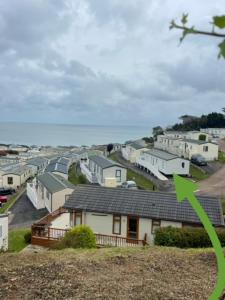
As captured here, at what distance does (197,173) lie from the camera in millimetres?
46906

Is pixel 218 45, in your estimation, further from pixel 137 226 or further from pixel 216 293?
pixel 137 226

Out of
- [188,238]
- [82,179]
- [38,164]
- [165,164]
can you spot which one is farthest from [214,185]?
[38,164]

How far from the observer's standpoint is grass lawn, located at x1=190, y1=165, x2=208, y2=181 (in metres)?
44.3

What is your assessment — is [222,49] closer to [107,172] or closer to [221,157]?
[107,172]

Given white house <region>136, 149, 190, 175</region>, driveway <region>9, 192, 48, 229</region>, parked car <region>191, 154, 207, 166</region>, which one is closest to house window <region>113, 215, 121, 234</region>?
driveway <region>9, 192, 48, 229</region>

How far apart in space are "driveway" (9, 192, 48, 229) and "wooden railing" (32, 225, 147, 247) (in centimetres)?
914

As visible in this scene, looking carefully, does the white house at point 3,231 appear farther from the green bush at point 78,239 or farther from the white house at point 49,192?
the white house at point 49,192

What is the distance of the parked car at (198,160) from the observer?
51.1 m

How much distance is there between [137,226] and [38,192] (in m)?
18.1

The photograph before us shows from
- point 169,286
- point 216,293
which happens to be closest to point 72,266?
point 169,286

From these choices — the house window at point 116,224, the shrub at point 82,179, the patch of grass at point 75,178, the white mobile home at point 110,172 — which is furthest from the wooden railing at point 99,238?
the shrub at point 82,179

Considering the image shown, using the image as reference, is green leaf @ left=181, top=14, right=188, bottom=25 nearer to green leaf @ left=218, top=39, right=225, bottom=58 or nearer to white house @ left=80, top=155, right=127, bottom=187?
green leaf @ left=218, top=39, right=225, bottom=58

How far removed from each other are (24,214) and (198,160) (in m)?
29.0

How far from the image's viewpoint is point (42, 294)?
671 centimetres
